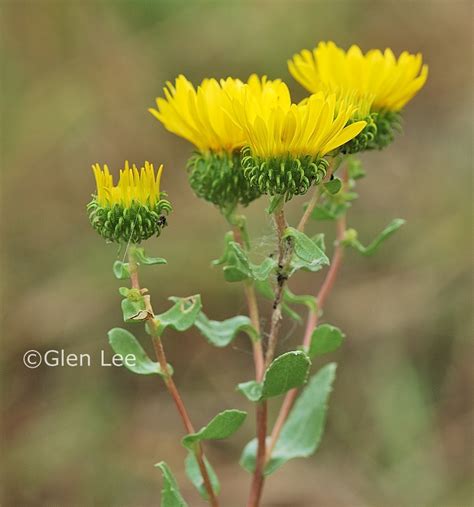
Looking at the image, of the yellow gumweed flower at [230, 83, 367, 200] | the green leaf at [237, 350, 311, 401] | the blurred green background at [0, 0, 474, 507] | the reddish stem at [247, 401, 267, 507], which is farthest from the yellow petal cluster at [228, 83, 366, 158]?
the blurred green background at [0, 0, 474, 507]

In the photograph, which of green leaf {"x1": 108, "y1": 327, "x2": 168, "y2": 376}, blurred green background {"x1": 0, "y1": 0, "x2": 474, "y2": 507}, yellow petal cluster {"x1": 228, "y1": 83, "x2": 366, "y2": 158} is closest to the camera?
yellow petal cluster {"x1": 228, "y1": 83, "x2": 366, "y2": 158}

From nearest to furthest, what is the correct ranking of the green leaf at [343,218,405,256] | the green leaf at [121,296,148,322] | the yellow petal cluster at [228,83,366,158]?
the yellow petal cluster at [228,83,366,158] < the green leaf at [121,296,148,322] < the green leaf at [343,218,405,256]

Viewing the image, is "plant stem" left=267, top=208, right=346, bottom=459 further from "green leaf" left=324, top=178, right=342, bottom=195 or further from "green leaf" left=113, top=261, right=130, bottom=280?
"green leaf" left=113, top=261, right=130, bottom=280

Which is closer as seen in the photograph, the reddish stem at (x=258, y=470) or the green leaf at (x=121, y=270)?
the green leaf at (x=121, y=270)

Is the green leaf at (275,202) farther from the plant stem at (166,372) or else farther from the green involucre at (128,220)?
the plant stem at (166,372)

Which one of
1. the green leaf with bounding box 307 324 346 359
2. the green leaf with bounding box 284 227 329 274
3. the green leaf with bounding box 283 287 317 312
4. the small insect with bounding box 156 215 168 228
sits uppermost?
the small insect with bounding box 156 215 168 228

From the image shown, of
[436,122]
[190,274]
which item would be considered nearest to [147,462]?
[190,274]

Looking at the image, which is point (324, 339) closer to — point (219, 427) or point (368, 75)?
point (219, 427)

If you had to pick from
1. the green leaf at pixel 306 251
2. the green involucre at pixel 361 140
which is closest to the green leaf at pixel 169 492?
the green leaf at pixel 306 251

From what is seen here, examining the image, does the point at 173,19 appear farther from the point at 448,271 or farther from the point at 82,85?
the point at 448,271
